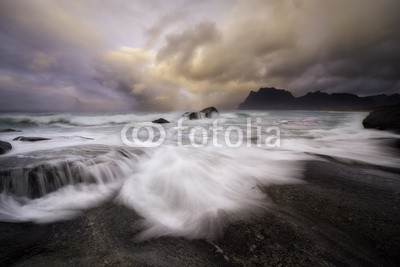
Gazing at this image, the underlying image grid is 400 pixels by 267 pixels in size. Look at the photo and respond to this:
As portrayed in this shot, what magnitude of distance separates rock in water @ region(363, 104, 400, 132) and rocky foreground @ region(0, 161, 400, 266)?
790 cm

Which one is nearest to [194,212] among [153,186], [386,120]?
[153,186]

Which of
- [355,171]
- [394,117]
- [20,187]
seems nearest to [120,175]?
[20,187]

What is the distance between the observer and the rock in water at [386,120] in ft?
26.3

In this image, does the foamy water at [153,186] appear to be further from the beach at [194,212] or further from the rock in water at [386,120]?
the rock in water at [386,120]

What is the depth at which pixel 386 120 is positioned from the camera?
855 centimetres

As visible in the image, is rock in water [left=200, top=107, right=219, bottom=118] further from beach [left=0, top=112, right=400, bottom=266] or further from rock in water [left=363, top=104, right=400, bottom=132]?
beach [left=0, top=112, right=400, bottom=266]

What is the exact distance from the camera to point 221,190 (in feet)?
9.48

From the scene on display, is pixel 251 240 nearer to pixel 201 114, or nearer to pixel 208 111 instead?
pixel 201 114

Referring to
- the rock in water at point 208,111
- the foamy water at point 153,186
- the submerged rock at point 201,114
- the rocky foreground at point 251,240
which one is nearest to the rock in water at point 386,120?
the foamy water at point 153,186

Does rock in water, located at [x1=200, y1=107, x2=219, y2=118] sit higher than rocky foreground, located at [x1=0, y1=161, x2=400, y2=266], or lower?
higher

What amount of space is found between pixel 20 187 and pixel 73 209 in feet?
3.36

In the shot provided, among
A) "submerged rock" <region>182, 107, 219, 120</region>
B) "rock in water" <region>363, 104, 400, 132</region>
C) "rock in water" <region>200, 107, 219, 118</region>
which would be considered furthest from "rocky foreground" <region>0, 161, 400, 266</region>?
"rock in water" <region>200, 107, 219, 118</region>

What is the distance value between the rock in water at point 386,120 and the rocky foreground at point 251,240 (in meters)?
7.90

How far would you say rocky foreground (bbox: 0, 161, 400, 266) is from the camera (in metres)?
1.47
